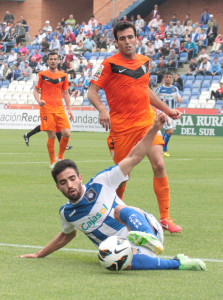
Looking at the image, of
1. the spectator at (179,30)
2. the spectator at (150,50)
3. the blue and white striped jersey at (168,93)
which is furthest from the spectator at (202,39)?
the blue and white striped jersey at (168,93)

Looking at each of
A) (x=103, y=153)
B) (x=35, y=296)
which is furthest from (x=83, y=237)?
(x=103, y=153)

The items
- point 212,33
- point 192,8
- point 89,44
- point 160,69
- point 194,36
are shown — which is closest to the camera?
point 160,69

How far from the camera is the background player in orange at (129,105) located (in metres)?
8.17

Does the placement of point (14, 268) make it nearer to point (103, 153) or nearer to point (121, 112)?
point (121, 112)

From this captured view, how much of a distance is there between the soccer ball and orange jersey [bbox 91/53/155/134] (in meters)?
2.67

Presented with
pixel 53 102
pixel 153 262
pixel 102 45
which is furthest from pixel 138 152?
pixel 102 45

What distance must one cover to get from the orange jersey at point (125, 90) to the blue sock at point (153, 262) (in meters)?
2.64

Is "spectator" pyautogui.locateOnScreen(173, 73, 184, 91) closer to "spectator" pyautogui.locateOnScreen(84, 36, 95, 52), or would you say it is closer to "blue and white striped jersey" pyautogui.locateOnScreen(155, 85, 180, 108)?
"spectator" pyautogui.locateOnScreen(84, 36, 95, 52)

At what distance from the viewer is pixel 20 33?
46.7m

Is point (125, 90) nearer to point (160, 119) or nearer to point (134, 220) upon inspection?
point (160, 119)

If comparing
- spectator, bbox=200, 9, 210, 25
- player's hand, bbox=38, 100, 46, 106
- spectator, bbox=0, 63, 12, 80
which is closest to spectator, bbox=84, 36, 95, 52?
spectator, bbox=0, 63, 12, 80

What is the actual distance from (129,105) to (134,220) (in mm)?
2673

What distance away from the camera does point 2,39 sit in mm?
47000

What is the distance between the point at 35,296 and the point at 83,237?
282 cm
